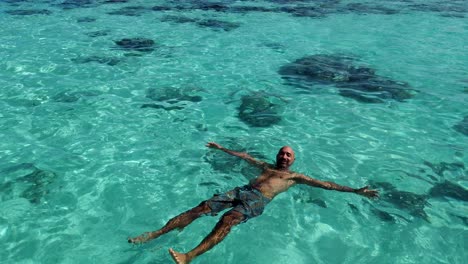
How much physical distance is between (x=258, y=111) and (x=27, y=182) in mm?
6013

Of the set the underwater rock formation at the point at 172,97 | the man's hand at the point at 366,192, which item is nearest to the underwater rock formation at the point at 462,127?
the man's hand at the point at 366,192

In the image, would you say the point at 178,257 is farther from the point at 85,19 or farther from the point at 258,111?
the point at 85,19

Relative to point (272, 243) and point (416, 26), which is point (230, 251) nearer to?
point (272, 243)

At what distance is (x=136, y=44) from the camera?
56.1 feet

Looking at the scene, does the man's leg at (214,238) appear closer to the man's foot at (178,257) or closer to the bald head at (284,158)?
the man's foot at (178,257)

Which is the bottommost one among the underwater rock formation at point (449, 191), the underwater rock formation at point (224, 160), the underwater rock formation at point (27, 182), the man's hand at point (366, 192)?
the underwater rock formation at point (27, 182)

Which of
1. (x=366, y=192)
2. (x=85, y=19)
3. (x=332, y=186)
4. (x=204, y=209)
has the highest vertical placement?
(x=366, y=192)

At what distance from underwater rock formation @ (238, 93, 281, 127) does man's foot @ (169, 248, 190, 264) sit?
534cm

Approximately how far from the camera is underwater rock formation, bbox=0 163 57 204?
719 cm

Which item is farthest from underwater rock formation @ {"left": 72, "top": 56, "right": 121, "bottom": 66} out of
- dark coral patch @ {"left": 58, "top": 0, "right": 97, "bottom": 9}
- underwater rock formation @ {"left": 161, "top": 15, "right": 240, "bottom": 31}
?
dark coral patch @ {"left": 58, "top": 0, "right": 97, "bottom": 9}

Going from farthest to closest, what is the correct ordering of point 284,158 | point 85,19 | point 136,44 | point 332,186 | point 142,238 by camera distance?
1. point 85,19
2. point 136,44
3. point 284,158
4. point 332,186
5. point 142,238

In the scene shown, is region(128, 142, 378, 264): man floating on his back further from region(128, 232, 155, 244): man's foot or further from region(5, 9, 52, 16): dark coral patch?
region(5, 9, 52, 16): dark coral patch

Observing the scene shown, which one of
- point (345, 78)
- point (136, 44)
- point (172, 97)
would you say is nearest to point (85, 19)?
point (136, 44)

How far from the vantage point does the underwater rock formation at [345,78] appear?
1209 cm
